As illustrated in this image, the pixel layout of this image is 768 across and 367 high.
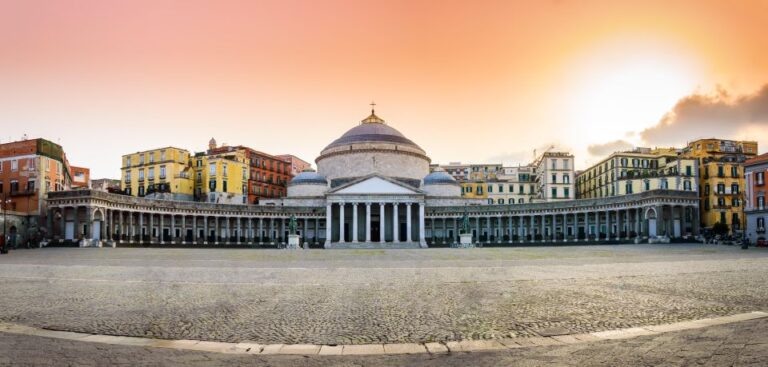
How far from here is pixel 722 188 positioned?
261 ft

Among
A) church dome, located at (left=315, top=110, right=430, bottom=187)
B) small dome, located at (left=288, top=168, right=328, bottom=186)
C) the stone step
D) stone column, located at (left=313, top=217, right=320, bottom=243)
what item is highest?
church dome, located at (left=315, top=110, right=430, bottom=187)

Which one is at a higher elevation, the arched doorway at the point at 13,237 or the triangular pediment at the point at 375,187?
the triangular pediment at the point at 375,187

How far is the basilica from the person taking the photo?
68.3 m

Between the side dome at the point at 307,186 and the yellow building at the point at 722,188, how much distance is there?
60826mm

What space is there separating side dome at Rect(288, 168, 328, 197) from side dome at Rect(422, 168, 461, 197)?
1840cm

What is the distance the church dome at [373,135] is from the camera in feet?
324

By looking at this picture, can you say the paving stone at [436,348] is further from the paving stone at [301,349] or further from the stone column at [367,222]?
the stone column at [367,222]

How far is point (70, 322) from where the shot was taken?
35.6 feet

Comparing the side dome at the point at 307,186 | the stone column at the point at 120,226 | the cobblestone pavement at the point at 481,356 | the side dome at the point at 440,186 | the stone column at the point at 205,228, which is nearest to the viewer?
the cobblestone pavement at the point at 481,356

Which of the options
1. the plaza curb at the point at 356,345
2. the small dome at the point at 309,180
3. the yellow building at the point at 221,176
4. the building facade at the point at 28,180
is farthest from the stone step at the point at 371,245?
the plaza curb at the point at 356,345

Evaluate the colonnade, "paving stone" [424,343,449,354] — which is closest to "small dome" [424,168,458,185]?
the colonnade

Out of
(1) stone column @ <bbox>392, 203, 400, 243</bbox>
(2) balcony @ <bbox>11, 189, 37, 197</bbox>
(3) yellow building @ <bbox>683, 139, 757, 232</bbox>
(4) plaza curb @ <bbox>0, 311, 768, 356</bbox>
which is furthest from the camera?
(1) stone column @ <bbox>392, 203, 400, 243</bbox>

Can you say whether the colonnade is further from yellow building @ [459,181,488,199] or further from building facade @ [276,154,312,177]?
building facade @ [276,154,312,177]

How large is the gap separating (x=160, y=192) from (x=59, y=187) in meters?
19.1
